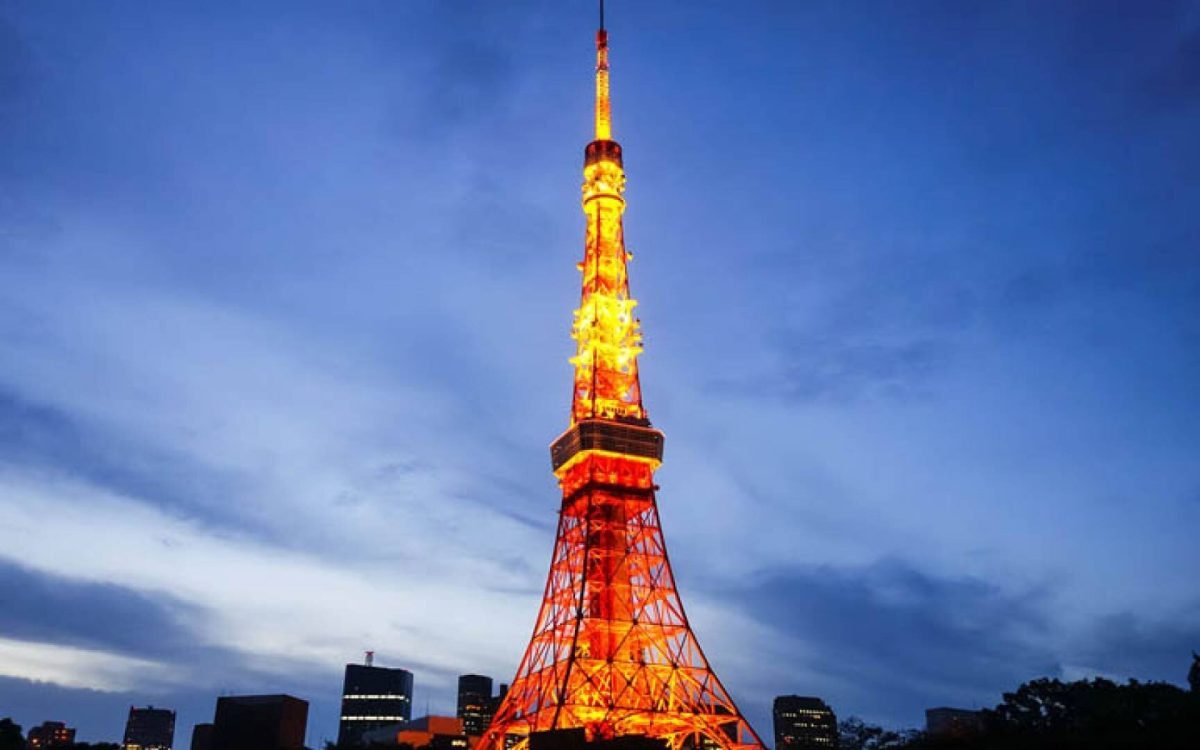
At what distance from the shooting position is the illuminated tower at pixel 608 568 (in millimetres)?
62156

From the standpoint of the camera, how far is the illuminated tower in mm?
62156

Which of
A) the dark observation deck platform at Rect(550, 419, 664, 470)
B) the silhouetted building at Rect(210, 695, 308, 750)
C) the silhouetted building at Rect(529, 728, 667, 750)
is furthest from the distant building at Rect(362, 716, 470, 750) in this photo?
the silhouetted building at Rect(529, 728, 667, 750)

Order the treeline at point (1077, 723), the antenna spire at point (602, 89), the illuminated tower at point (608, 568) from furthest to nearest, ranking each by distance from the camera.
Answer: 1. the antenna spire at point (602, 89)
2. the illuminated tower at point (608, 568)
3. the treeline at point (1077, 723)

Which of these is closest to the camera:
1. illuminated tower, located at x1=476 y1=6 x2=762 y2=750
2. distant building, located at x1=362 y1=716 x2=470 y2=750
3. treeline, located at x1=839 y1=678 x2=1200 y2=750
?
treeline, located at x1=839 y1=678 x2=1200 y2=750

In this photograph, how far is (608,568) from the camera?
68.0m

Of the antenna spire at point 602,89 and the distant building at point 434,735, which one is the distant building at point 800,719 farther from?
the antenna spire at point 602,89

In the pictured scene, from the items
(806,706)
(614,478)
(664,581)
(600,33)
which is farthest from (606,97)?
(806,706)

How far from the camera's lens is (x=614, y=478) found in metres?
70.2

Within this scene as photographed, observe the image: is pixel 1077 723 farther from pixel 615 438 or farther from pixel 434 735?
pixel 434 735

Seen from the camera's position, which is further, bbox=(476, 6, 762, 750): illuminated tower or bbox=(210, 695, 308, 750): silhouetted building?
bbox=(210, 695, 308, 750): silhouetted building

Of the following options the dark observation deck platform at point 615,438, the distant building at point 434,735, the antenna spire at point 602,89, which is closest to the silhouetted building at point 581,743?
the dark observation deck platform at point 615,438

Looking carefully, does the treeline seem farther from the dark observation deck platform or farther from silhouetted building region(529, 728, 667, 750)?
the dark observation deck platform

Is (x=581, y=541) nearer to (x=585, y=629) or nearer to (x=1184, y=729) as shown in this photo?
(x=585, y=629)

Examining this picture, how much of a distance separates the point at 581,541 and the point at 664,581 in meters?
6.15
